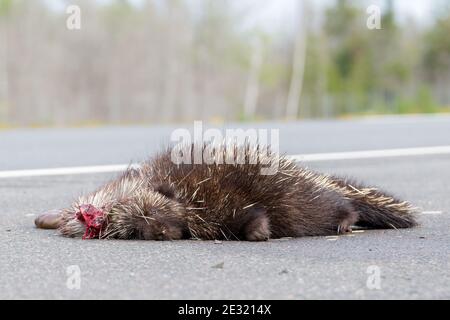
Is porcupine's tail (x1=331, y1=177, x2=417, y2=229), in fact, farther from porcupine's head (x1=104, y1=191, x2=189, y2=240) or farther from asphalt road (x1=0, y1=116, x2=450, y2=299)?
porcupine's head (x1=104, y1=191, x2=189, y2=240)

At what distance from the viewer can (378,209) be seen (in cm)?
535

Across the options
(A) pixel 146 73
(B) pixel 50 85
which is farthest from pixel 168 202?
(A) pixel 146 73

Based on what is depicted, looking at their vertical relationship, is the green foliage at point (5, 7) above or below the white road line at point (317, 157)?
above

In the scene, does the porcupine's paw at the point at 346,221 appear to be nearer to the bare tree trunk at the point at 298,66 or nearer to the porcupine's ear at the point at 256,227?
the porcupine's ear at the point at 256,227

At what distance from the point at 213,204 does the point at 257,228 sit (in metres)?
0.30

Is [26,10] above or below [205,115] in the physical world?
above

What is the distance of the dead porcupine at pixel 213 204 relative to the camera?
4.58 m

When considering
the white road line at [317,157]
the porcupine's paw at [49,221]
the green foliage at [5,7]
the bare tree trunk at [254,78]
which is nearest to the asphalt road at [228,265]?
the porcupine's paw at [49,221]

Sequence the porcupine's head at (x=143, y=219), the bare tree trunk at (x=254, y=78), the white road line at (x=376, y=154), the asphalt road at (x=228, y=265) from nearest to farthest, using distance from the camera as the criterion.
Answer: the asphalt road at (x=228, y=265)
the porcupine's head at (x=143, y=219)
the white road line at (x=376, y=154)
the bare tree trunk at (x=254, y=78)

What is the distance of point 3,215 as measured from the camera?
19.4ft

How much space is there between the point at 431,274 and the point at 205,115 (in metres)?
33.9

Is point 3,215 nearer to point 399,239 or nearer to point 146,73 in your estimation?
point 399,239

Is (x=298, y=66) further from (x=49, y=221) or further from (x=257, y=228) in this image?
(x=257, y=228)

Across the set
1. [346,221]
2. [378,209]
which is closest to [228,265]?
[346,221]
